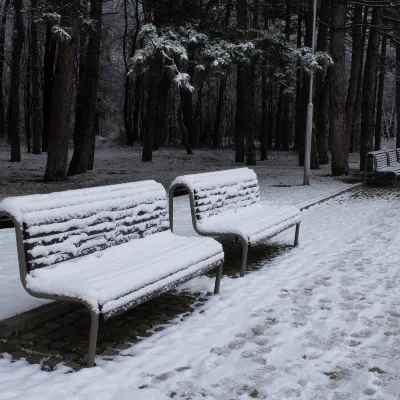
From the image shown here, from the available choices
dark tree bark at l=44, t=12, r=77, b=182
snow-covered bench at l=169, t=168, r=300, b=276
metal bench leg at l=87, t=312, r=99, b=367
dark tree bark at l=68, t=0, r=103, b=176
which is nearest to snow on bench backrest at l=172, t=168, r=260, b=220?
snow-covered bench at l=169, t=168, r=300, b=276

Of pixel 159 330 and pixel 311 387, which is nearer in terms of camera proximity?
pixel 311 387

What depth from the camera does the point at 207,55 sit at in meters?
13.2

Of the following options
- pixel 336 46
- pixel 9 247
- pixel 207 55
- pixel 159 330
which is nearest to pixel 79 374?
pixel 159 330

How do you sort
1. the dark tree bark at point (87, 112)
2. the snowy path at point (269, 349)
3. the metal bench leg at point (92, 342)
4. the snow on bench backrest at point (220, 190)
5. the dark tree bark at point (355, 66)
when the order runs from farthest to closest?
the dark tree bark at point (355, 66) → the dark tree bark at point (87, 112) → the snow on bench backrest at point (220, 190) → the metal bench leg at point (92, 342) → the snowy path at point (269, 349)

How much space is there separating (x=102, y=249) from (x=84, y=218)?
391mm

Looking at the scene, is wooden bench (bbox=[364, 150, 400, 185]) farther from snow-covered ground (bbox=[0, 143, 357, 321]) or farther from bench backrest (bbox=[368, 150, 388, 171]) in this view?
snow-covered ground (bbox=[0, 143, 357, 321])

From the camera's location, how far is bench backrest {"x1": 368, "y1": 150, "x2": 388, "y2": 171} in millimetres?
16491

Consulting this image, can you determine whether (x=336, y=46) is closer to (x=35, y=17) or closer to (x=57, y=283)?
(x=35, y=17)

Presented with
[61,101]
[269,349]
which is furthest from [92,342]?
[61,101]

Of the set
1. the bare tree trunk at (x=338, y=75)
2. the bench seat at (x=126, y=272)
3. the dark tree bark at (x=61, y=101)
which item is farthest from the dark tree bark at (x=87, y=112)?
the bench seat at (x=126, y=272)

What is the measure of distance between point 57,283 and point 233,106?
51185mm

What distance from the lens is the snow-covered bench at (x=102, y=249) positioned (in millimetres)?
3859

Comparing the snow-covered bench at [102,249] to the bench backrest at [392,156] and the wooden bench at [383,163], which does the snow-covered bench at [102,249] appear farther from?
the bench backrest at [392,156]

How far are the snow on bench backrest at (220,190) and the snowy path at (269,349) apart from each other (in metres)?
0.89
